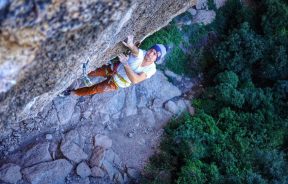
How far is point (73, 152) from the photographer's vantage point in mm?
10953

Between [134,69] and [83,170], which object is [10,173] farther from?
[134,69]

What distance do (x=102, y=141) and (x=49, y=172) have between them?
6.34 ft

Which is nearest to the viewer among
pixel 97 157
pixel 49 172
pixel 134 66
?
pixel 134 66

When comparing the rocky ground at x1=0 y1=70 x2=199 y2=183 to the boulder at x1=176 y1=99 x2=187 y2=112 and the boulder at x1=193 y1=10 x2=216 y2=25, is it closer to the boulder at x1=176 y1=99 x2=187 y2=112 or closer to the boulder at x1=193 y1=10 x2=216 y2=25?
the boulder at x1=176 y1=99 x2=187 y2=112

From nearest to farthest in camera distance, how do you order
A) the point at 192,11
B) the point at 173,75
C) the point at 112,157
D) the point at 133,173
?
the point at 112,157, the point at 133,173, the point at 173,75, the point at 192,11

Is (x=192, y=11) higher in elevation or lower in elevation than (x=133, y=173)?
higher

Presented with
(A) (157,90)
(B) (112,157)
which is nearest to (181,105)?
(A) (157,90)

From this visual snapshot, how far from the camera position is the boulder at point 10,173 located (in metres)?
9.77

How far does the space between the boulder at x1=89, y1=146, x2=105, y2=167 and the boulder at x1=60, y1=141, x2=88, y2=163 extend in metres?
0.23

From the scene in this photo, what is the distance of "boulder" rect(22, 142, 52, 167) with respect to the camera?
1023cm

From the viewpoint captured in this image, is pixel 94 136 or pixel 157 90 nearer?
pixel 94 136

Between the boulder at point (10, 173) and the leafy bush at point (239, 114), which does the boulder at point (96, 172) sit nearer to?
the leafy bush at point (239, 114)

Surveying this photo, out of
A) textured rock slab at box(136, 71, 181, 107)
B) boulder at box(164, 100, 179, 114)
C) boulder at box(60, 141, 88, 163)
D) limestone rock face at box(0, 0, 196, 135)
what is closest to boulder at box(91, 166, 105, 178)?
boulder at box(60, 141, 88, 163)

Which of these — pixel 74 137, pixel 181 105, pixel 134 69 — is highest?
pixel 134 69
